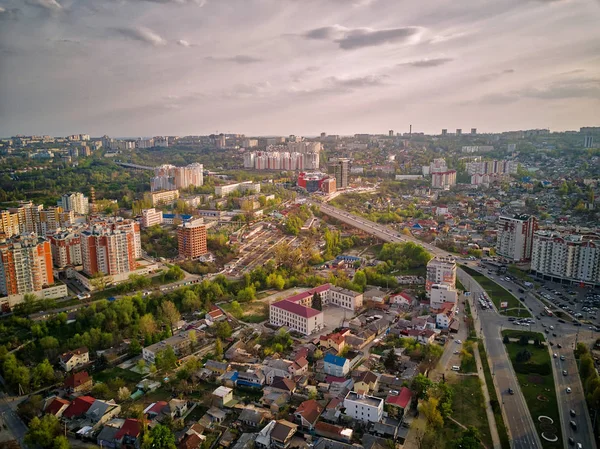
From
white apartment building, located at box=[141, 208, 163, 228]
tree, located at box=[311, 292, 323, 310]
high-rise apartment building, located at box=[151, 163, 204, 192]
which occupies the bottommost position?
tree, located at box=[311, 292, 323, 310]

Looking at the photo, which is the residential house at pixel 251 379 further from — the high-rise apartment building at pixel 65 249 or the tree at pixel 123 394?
the high-rise apartment building at pixel 65 249

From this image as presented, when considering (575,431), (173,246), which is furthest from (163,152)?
(575,431)

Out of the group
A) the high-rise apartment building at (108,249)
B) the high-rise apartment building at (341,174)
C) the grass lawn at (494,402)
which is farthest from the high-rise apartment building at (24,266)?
the high-rise apartment building at (341,174)

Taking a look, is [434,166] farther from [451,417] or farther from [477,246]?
[451,417]

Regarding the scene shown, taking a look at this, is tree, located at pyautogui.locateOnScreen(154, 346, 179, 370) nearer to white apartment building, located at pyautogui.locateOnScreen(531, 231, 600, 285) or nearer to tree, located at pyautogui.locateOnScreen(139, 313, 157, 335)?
tree, located at pyautogui.locateOnScreen(139, 313, 157, 335)

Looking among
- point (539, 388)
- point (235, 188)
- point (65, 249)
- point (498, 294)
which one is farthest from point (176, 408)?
point (235, 188)

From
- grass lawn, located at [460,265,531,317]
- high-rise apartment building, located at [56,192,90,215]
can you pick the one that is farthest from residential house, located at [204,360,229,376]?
high-rise apartment building, located at [56,192,90,215]

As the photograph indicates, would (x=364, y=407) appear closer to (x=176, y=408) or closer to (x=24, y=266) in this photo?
(x=176, y=408)
